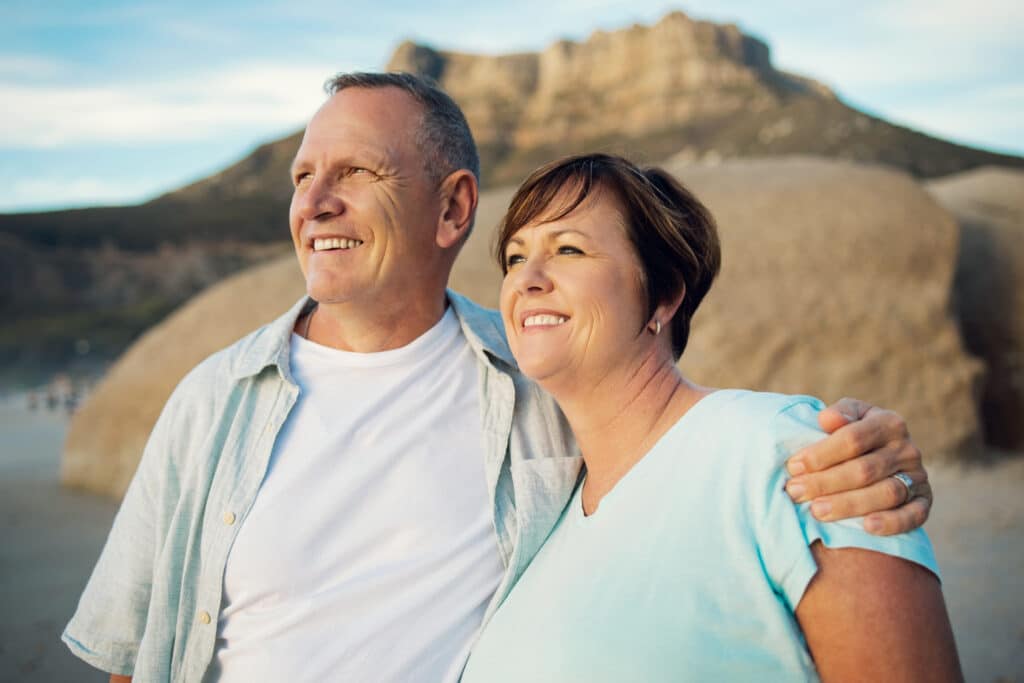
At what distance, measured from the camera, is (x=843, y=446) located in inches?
56.1

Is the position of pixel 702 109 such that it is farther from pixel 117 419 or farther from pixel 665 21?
pixel 117 419

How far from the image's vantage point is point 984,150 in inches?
1439

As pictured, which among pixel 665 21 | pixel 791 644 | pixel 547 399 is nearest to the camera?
pixel 791 644

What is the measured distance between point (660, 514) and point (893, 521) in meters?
0.38

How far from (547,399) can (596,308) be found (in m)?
0.49

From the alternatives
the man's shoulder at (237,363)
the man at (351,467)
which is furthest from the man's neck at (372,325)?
the man's shoulder at (237,363)

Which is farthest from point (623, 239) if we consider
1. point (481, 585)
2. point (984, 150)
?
point (984, 150)

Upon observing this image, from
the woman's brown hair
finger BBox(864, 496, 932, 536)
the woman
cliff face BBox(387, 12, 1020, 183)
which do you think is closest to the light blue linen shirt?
the woman

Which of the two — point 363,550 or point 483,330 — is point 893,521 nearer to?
point 363,550

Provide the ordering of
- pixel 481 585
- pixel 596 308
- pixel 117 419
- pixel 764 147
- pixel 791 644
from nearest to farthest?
pixel 791 644
pixel 596 308
pixel 481 585
pixel 117 419
pixel 764 147

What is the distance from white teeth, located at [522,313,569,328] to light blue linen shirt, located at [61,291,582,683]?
1.04 ft

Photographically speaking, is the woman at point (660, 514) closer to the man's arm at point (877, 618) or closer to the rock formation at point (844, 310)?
the man's arm at point (877, 618)

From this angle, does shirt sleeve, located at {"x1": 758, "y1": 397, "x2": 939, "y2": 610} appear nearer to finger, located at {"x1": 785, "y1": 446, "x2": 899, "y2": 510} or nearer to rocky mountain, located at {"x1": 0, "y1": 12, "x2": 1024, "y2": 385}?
finger, located at {"x1": 785, "y1": 446, "x2": 899, "y2": 510}

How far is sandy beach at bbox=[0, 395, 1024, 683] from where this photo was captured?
12.0 feet
